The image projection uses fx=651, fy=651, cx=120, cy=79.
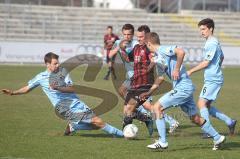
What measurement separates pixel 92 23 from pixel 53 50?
23.3 ft

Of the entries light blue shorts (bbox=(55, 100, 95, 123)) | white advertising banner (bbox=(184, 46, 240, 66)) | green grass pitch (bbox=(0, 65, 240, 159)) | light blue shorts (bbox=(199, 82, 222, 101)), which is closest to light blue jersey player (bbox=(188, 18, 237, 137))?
light blue shorts (bbox=(199, 82, 222, 101))

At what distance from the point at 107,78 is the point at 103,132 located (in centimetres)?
1365

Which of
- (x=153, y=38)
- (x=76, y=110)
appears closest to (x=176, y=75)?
(x=153, y=38)

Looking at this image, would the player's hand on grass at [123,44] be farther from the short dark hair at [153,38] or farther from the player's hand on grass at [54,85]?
the short dark hair at [153,38]

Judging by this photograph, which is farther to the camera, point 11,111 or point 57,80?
point 11,111

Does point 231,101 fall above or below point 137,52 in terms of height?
below

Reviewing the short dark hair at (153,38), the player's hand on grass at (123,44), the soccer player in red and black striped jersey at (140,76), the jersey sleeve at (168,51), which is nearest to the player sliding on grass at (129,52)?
the player's hand on grass at (123,44)

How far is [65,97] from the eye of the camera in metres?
11.9

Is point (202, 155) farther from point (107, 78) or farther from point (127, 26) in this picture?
point (107, 78)

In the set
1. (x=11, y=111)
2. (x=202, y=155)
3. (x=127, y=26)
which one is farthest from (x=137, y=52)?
(x=11, y=111)

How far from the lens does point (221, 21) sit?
146 feet

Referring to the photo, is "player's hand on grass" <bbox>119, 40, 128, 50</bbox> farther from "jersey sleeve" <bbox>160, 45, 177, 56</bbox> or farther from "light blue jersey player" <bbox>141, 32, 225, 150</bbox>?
"jersey sleeve" <bbox>160, 45, 177, 56</bbox>

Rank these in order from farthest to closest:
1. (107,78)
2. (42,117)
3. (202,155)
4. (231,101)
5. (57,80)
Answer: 1. (107,78)
2. (231,101)
3. (42,117)
4. (57,80)
5. (202,155)

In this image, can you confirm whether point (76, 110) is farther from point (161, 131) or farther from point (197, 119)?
point (197, 119)
